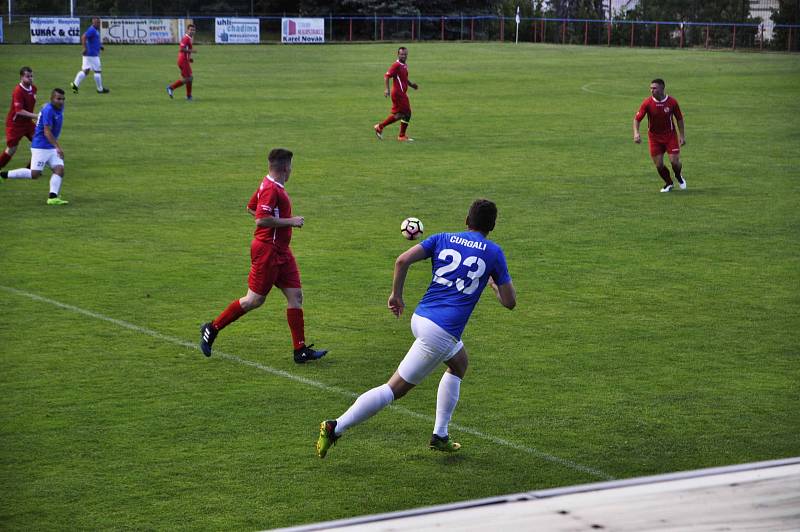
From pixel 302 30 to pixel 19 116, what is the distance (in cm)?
4864

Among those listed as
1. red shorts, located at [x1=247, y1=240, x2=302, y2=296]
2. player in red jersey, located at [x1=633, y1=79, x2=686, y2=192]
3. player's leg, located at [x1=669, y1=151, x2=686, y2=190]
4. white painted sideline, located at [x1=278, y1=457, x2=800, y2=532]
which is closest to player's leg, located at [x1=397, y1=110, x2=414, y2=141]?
player in red jersey, located at [x1=633, y1=79, x2=686, y2=192]

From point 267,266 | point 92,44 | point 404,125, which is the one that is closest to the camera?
point 267,266

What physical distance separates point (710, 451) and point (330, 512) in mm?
3032

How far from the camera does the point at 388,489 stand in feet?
23.8

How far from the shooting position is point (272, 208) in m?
9.82

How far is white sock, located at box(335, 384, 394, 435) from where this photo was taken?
745cm

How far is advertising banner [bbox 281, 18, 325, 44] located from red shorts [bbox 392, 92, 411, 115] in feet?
140

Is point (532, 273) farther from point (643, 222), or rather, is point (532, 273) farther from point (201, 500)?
point (201, 500)

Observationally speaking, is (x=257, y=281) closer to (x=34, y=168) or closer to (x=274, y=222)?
(x=274, y=222)

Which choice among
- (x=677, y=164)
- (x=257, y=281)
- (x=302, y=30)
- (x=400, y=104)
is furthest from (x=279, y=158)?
(x=302, y=30)

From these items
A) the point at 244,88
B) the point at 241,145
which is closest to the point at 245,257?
the point at 241,145

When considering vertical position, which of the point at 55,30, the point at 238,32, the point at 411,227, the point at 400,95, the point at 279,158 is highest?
the point at 238,32

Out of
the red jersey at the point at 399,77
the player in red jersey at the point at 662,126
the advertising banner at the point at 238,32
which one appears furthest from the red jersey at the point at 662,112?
the advertising banner at the point at 238,32

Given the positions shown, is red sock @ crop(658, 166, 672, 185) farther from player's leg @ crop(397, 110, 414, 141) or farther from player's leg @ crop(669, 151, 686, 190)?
player's leg @ crop(397, 110, 414, 141)
